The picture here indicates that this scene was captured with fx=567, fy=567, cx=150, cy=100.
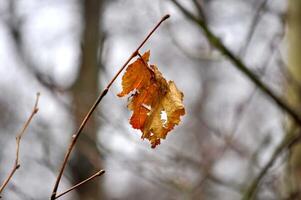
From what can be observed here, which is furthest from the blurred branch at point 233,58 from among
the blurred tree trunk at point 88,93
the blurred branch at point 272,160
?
the blurred tree trunk at point 88,93

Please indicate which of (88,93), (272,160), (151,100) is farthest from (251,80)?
(88,93)

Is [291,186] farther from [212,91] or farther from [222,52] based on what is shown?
[212,91]

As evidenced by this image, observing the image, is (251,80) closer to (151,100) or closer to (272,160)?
(272,160)

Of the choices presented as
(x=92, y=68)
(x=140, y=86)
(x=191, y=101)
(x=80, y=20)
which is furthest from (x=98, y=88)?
(x=191, y=101)

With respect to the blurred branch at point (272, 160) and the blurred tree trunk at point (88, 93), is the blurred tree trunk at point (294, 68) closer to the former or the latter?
the blurred branch at point (272, 160)

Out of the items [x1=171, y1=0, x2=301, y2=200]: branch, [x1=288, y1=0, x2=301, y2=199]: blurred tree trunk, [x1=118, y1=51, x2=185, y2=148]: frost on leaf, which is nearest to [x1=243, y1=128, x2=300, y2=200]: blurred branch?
[x1=171, y1=0, x2=301, y2=200]: branch
